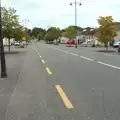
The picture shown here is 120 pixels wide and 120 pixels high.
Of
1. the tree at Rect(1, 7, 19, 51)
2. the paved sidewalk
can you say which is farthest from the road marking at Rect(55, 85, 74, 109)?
the tree at Rect(1, 7, 19, 51)

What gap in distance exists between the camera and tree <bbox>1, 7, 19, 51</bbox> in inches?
1689

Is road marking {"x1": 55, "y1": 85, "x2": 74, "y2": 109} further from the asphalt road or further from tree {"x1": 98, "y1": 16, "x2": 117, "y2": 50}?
tree {"x1": 98, "y1": 16, "x2": 117, "y2": 50}

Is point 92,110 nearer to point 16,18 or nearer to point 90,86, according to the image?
point 90,86

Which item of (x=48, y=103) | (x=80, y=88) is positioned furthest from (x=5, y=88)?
(x=48, y=103)

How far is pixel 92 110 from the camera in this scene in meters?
7.50

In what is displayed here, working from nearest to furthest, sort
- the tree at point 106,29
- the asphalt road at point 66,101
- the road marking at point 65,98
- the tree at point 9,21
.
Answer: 1. the asphalt road at point 66,101
2. the road marking at point 65,98
3. the tree at point 9,21
4. the tree at point 106,29

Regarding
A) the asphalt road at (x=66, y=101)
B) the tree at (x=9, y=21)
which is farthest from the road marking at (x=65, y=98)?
the tree at (x=9, y=21)

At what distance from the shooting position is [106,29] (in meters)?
50.2

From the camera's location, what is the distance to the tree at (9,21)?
4291cm

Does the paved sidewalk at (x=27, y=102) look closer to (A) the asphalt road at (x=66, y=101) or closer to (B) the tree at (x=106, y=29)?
(A) the asphalt road at (x=66, y=101)

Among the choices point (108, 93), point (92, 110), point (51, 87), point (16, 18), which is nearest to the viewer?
point (92, 110)

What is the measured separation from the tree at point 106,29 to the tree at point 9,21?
13617 millimetres

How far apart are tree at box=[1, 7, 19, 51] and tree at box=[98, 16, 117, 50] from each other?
1362 centimetres

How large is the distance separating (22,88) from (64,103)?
317 centimetres
